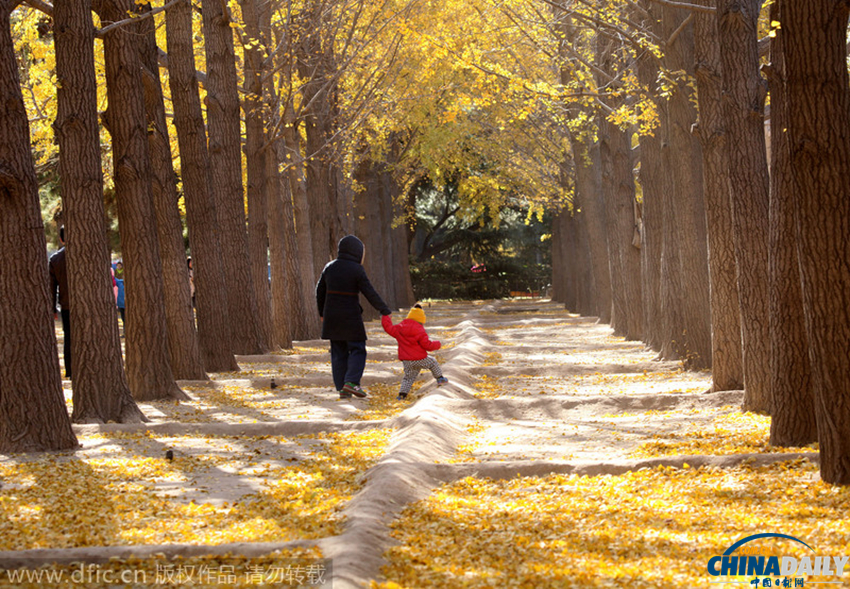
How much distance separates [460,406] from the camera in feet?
33.4

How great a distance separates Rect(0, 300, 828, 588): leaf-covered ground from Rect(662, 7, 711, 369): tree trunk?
65.0 inches

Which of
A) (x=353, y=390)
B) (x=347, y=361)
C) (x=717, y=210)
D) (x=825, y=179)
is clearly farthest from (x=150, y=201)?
(x=825, y=179)

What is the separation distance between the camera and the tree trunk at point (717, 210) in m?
9.62

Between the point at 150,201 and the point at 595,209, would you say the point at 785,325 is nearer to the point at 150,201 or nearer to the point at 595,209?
the point at 150,201

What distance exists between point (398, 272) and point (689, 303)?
22.8m

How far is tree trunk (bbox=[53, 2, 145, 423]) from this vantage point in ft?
30.4

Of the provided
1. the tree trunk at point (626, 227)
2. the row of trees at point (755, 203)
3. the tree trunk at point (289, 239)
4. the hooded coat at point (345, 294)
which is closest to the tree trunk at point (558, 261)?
the tree trunk at point (626, 227)

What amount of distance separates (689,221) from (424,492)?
734cm

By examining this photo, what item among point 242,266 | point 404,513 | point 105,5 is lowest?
point 404,513

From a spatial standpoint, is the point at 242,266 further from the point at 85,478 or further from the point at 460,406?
the point at 85,478

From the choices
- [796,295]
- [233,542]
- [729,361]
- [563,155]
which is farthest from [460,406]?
[563,155]

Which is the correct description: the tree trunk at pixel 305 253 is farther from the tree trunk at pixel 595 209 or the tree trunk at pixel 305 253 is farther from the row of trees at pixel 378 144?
the tree trunk at pixel 595 209

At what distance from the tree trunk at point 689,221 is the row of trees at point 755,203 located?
0.02 meters

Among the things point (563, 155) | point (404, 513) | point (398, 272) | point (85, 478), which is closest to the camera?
point (404, 513)
